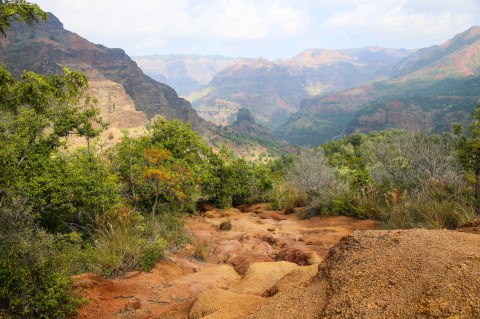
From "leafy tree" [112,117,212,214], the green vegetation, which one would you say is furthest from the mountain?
"leafy tree" [112,117,212,214]

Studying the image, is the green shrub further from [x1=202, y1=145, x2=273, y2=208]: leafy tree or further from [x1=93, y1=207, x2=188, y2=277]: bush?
[x1=202, y1=145, x2=273, y2=208]: leafy tree

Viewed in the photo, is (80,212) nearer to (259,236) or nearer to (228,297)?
(259,236)

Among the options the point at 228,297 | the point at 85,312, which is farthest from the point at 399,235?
the point at 85,312

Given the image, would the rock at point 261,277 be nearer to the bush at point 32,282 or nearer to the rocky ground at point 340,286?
the rocky ground at point 340,286

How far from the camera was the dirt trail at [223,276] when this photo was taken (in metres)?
3.45

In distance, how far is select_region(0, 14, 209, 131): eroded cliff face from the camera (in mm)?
79312

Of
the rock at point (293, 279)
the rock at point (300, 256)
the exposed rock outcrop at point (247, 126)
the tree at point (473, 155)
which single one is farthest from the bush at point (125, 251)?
the exposed rock outcrop at point (247, 126)

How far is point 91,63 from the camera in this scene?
99.7 metres

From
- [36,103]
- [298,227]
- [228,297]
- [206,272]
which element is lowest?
[298,227]

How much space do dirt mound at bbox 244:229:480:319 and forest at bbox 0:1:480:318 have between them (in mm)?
2670

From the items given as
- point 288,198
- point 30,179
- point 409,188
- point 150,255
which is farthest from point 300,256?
point 288,198

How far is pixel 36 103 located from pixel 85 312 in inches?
138

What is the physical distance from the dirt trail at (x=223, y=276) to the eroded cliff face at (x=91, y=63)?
66.9 metres

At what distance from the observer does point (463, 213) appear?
20.6 ft
